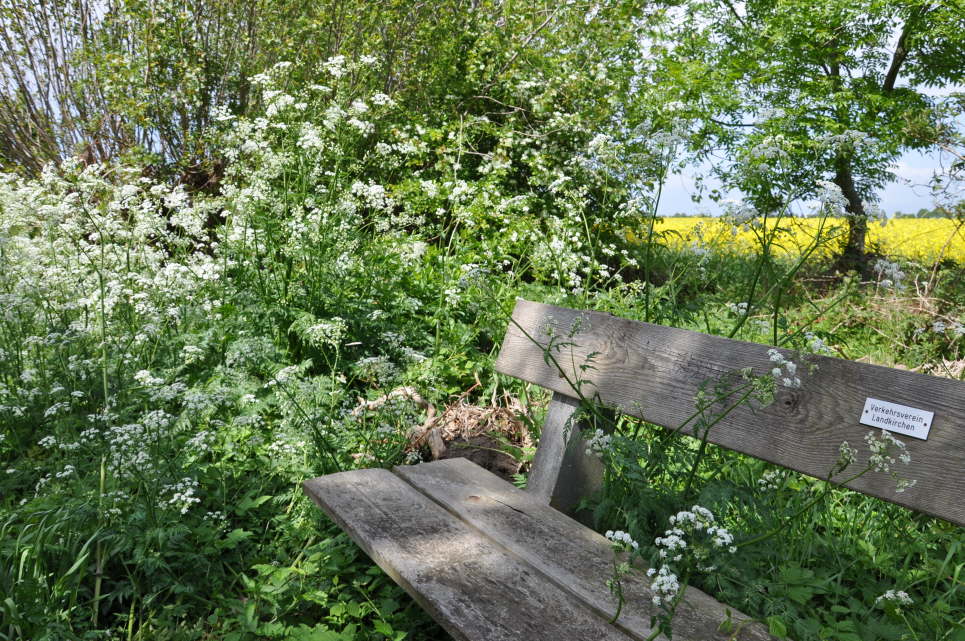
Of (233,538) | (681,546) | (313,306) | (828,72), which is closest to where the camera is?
(681,546)

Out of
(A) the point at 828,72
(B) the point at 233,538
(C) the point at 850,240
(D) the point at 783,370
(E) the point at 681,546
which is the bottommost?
(B) the point at 233,538

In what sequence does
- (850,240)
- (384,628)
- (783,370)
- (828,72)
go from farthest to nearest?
(828,72) < (850,240) < (384,628) < (783,370)

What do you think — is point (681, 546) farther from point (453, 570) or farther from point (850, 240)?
point (850, 240)

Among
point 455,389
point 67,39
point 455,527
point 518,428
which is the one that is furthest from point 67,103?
point 455,527

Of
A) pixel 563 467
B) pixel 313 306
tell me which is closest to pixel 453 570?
pixel 563 467

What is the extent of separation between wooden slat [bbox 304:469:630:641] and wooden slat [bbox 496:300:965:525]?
679mm

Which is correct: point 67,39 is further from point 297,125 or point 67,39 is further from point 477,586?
point 477,586

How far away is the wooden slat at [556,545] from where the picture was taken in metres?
1.67

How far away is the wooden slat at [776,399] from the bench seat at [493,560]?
490 mm

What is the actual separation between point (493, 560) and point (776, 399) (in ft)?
3.27

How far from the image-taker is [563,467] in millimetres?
2533

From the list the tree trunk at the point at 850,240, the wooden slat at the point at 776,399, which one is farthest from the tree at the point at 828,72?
the wooden slat at the point at 776,399

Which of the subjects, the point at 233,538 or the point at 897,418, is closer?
the point at 897,418

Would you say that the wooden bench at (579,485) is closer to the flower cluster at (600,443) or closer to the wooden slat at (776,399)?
the wooden slat at (776,399)
